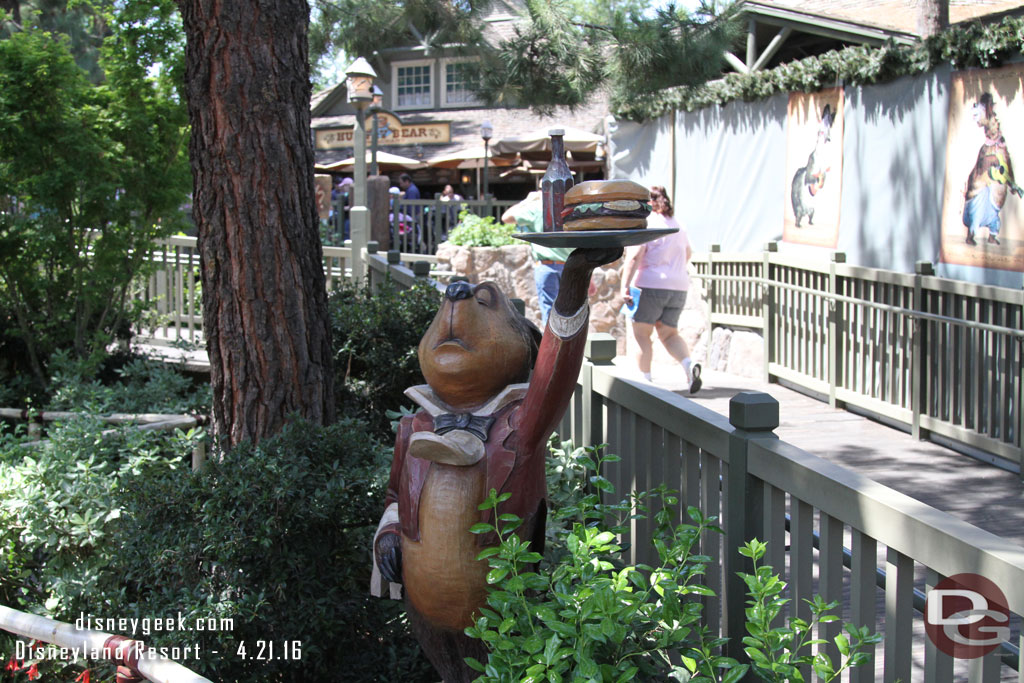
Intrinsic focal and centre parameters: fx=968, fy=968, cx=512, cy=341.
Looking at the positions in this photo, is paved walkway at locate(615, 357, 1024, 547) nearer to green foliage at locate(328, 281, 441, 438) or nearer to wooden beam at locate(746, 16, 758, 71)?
green foliage at locate(328, 281, 441, 438)

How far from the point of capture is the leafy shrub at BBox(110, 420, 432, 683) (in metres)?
3.31

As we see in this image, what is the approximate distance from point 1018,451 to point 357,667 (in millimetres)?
4455

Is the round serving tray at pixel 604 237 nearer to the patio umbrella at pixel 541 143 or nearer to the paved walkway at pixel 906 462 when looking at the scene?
the paved walkway at pixel 906 462

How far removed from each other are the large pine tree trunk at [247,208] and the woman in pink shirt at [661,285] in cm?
412

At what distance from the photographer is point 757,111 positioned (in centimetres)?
1077

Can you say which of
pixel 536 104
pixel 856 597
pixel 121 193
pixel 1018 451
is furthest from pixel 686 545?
pixel 536 104

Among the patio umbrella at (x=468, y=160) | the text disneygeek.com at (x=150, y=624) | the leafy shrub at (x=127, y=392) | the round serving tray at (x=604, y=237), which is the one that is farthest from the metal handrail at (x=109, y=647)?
the patio umbrella at (x=468, y=160)

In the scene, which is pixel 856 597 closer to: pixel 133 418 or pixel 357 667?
pixel 357 667

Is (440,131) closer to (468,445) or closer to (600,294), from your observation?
(600,294)

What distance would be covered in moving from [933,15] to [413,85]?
17.8 meters

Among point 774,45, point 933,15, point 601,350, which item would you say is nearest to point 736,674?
point 601,350

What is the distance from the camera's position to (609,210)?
238 cm

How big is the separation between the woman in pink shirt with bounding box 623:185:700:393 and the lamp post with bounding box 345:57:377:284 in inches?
120

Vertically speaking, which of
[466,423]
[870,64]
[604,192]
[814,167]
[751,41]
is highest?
[751,41]
